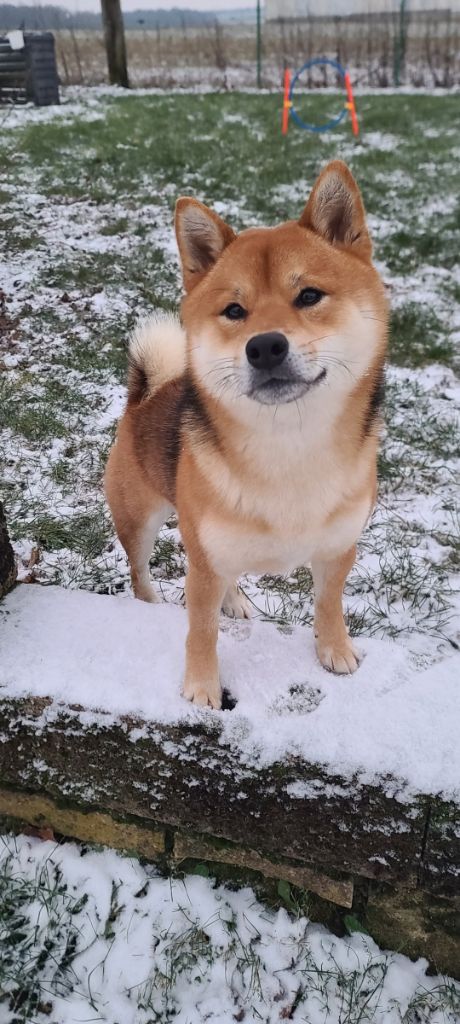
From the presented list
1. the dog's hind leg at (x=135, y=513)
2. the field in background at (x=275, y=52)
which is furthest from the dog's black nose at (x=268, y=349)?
the field in background at (x=275, y=52)

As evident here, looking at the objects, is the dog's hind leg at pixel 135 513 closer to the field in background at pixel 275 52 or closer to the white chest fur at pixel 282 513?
the white chest fur at pixel 282 513

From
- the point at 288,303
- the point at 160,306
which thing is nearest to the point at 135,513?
the point at 288,303

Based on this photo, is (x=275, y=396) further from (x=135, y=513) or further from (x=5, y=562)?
(x=5, y=562)

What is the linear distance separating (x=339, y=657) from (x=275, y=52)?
19.3 meters

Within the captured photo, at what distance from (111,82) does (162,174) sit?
28.1 ft

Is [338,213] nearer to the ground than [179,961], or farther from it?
farther from it

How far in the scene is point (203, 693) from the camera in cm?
188

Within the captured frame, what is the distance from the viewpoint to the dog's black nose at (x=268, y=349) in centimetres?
149

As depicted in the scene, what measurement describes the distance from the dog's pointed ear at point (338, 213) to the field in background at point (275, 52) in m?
15.9

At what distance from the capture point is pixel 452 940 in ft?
5.73

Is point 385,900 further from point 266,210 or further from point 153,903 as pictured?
point 266,210

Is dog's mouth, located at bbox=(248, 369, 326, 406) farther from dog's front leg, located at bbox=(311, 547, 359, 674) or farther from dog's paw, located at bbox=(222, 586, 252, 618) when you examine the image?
dog's paw, located at bbox=(222, 586, 252, 618)

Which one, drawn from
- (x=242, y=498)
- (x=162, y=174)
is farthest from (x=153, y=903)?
(x=162, y=174)

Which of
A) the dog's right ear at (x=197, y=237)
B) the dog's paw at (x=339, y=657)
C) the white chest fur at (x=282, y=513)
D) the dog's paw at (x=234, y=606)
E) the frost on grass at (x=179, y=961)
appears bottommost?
the frost on grass at (x=179, y=961)
